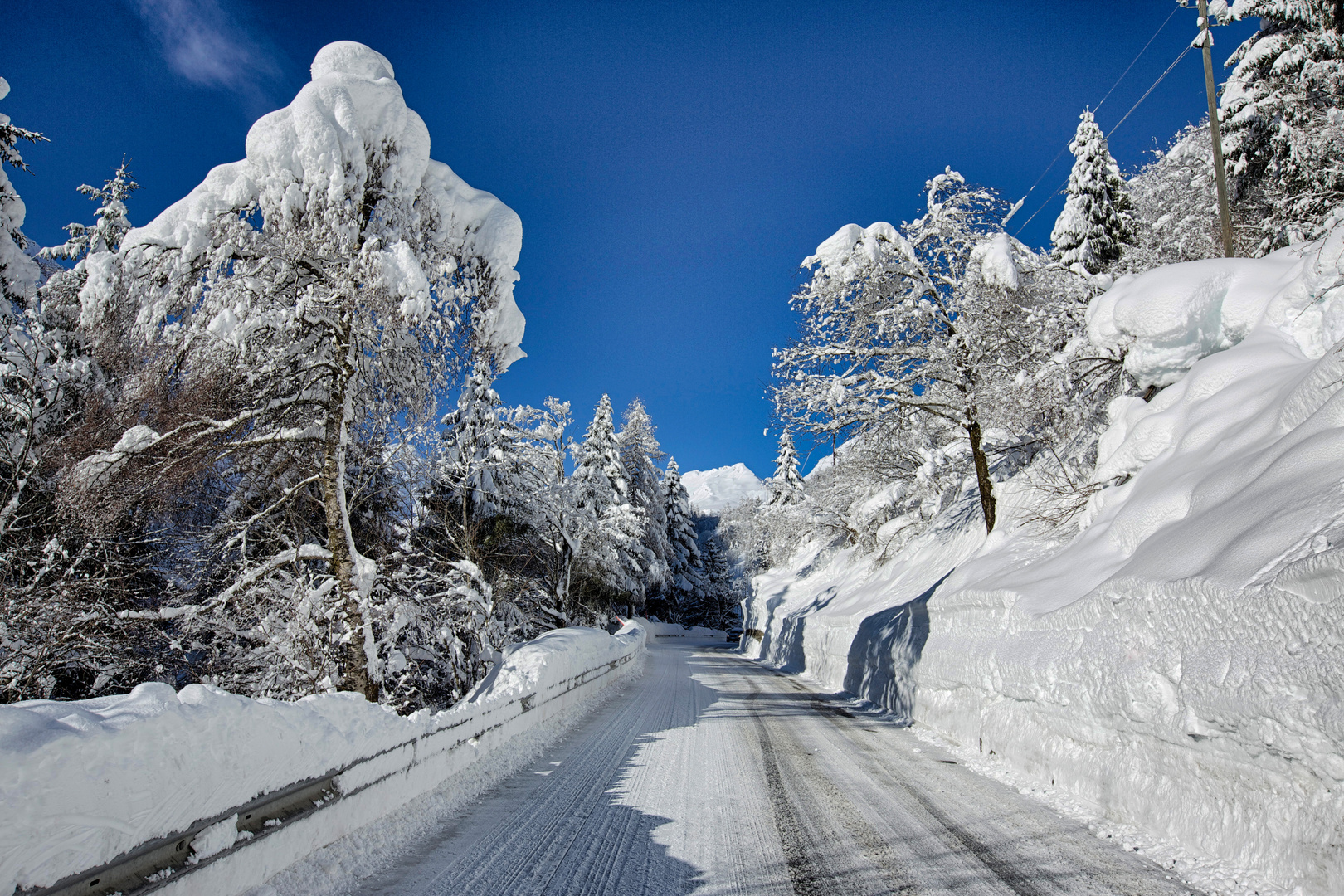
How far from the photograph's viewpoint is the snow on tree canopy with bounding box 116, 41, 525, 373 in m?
6.50

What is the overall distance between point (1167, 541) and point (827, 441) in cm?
727

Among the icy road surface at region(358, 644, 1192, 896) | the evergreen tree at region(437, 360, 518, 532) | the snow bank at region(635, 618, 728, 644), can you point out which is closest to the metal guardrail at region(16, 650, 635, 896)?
the icy road surface at region(358, 644, 1192, 896)

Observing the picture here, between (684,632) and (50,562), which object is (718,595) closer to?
(684,632)

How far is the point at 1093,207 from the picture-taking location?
24.8 metres

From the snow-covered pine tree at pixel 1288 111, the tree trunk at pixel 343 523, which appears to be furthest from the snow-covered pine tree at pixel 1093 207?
the tree trunk at pixel 343 523

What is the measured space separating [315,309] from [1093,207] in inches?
1120

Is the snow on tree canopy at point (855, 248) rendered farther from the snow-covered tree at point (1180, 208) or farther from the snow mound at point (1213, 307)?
the snow-covered tree at point (1180, 208)

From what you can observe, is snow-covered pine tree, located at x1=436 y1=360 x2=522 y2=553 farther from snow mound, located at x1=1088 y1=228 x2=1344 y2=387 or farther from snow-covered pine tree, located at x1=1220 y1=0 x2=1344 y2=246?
snow-covered pine tree, located at x1=1220 y1=0 x2=1344 y2=246

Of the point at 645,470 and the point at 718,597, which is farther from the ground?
the point at 645,470

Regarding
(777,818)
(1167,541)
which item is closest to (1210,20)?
(1167,541)

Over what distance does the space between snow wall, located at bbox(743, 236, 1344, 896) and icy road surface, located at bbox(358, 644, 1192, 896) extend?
22.5 inches

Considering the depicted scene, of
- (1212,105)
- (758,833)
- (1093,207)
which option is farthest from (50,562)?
(1093,207)

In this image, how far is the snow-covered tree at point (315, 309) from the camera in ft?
21.0

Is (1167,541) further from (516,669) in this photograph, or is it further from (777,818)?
(516,669)
